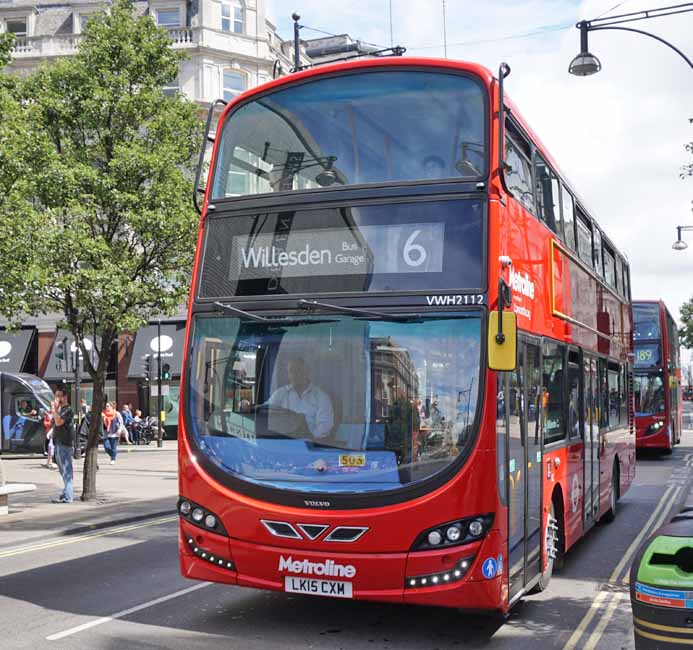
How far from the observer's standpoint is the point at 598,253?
13.0 m

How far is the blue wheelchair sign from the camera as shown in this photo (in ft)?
22.0

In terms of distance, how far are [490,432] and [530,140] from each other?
10.9ft

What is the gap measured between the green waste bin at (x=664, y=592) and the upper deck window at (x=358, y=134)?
296 cm

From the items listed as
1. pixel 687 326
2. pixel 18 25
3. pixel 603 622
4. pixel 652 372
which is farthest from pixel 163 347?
pixel 687 326

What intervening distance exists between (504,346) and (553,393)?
2.61 meters

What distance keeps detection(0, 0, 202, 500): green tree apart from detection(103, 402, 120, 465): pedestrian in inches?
391

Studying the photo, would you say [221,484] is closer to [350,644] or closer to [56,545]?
[350,644]

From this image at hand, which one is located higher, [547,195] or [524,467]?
[547,195]

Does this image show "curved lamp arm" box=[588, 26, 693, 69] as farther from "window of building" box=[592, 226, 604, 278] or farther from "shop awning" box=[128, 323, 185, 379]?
"shop awning" box=[128, 323, 185, 379]

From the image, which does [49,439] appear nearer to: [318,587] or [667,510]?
[667,510]

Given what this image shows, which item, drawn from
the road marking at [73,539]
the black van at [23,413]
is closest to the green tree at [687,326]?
the black van at [23,413]

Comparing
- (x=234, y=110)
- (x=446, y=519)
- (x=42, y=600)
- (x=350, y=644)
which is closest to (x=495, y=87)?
(x=234, y=110)

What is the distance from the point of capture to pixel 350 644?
711 centimetres

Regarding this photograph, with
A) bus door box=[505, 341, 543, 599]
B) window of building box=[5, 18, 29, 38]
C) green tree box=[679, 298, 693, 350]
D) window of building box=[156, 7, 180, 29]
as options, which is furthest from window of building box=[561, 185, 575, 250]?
green tree box=[679, 298, 693, 350]
